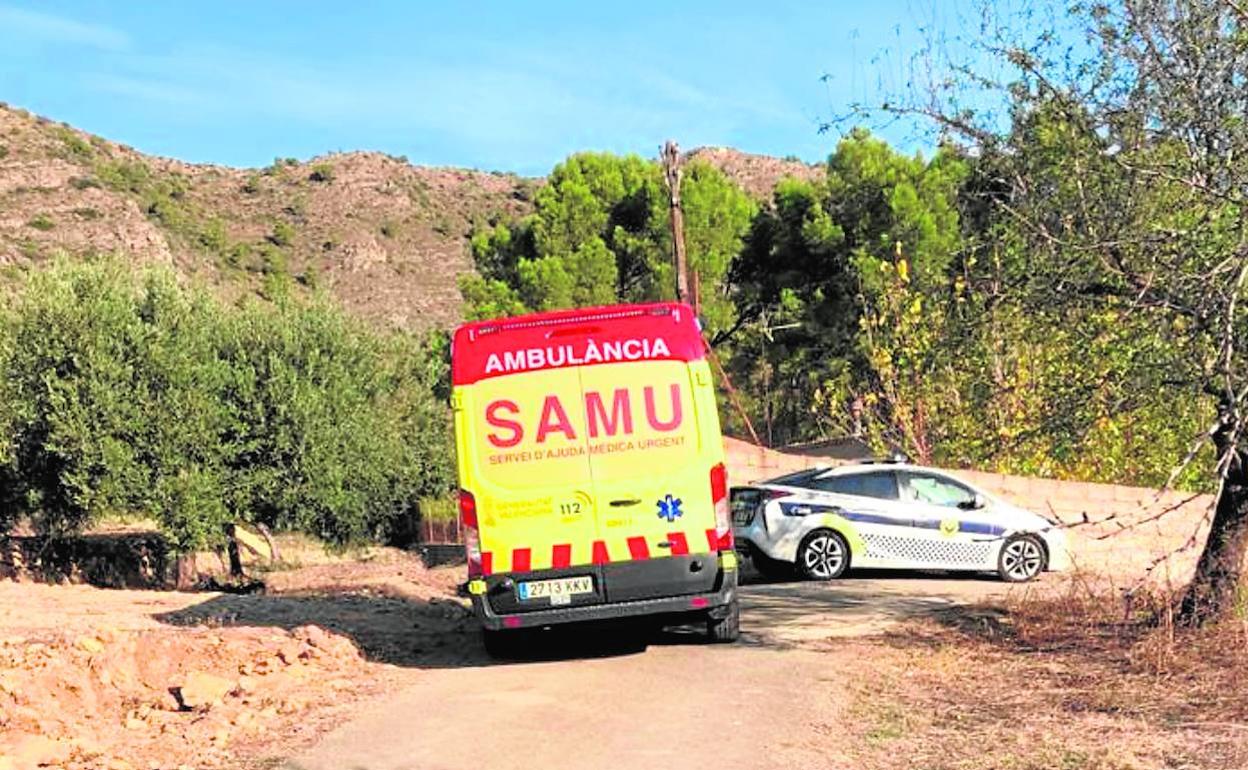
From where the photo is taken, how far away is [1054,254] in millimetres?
9945

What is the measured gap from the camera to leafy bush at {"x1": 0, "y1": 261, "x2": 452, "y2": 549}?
19875 mm

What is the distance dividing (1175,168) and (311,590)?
13.3 meters

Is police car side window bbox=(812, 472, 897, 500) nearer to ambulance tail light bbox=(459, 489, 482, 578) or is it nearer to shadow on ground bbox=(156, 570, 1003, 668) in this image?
shadow on ground bbox=(156, 570, 1003, 668)

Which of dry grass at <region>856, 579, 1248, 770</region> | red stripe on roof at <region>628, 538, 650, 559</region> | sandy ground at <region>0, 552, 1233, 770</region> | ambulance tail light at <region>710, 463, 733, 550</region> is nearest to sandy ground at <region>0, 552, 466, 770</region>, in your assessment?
sandy ground at <region>0, 552, 1233, 770</region>

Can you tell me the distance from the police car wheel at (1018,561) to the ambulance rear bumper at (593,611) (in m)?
7.45

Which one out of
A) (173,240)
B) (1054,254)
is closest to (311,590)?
(1054,254)

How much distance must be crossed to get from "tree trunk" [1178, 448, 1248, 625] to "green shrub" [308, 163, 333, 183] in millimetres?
73198

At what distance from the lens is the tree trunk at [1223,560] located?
10.6 metres

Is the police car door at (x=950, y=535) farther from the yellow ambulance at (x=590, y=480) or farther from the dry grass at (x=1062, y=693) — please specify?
the yellow ambulance at (x=590, y=480)

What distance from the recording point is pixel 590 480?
33.7 ft

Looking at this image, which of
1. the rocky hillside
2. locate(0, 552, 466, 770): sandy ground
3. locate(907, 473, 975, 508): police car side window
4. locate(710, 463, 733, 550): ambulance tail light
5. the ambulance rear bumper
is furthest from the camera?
the rocky hillside

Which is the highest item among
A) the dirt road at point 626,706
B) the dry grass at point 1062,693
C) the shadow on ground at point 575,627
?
the shadow on ground at point 575,627

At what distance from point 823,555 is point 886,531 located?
2.81ft

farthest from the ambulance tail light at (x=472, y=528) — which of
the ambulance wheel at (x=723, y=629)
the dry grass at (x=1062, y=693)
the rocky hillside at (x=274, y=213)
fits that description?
the rocky hillside at (x=274, y=213)
